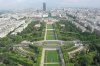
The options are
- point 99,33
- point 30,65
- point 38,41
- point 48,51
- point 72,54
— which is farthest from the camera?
point 99,33

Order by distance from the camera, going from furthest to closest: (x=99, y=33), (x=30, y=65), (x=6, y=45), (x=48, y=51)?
(x=99, y=33), (x=6, y=45), (x=48, y=51), (x=30, y=65)

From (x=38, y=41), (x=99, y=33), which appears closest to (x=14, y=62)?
(x=38, y=41)

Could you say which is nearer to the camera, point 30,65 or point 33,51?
point 30,65

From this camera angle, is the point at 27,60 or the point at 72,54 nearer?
the point at 27,60

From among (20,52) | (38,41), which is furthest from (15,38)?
(20,52)

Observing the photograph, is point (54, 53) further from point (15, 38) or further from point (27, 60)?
point (15, 38)

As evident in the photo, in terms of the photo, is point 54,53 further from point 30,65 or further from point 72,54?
point 30,65
